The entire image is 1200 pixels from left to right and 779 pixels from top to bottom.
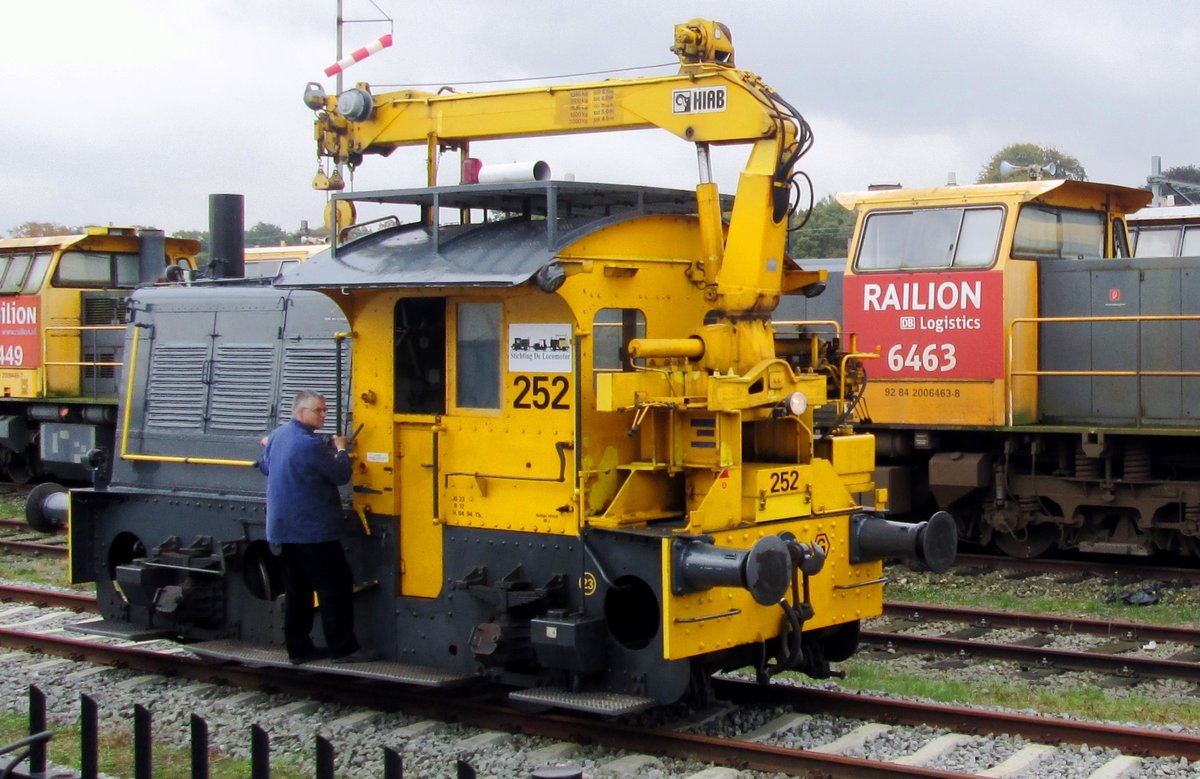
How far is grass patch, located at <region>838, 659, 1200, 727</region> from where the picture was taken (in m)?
8.05

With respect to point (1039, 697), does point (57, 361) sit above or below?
above

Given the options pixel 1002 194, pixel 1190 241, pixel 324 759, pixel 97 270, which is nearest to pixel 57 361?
pixel 97 270

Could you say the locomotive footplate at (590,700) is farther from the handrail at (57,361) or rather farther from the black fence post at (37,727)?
the handrail at (57,361)

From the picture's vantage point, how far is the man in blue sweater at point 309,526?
8031 millimetres

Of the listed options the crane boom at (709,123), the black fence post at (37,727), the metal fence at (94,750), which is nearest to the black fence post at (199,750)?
the metal fence at (94,750)

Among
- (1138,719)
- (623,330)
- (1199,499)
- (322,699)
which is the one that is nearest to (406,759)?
(322,699)

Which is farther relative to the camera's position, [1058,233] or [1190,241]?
[1190,241]

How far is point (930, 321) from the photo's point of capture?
13.6 meters

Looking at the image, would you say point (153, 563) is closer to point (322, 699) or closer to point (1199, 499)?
point (322, 699)

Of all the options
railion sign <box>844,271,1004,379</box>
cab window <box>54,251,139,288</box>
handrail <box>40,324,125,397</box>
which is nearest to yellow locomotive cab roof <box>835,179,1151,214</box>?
railion sign <box>844,271,1004,379</box>

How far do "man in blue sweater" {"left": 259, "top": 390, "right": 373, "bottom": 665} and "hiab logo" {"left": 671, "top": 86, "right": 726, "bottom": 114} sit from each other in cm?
263

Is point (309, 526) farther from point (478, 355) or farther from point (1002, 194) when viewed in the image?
point (1002, 194)

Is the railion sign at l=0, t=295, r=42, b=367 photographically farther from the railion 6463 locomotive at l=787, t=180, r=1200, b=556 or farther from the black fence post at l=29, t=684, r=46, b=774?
the black fence post at l=29, t=684, r=46, b=774

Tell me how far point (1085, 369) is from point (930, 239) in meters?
1.87
